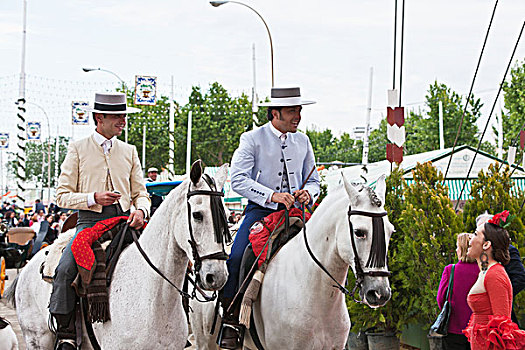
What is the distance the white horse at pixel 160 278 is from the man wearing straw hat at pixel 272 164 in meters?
1.05

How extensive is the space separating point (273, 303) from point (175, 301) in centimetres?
91

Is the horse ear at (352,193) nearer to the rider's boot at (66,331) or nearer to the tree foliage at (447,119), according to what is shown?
the rider's boot at (66,331)

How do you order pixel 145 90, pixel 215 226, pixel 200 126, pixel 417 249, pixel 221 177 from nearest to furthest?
pixel 215 226 < pixel 221 177 < pixel 417 249 < pixel 145 90 < pixel 200 126

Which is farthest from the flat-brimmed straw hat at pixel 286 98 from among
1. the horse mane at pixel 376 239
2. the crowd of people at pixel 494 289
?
the crowd of people at pixel 494 289

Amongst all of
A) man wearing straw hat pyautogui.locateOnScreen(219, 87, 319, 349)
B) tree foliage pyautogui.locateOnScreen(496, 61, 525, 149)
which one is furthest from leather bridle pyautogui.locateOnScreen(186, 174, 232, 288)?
tree foliage pyautogui.locateOnScreen(496, 61, 525, 149)

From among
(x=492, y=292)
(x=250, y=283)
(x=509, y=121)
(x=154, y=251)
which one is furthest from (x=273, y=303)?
(x=509, y=121)

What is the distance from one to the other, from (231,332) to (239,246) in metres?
0.75

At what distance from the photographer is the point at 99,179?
215 inches

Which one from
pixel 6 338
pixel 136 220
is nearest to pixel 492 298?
pixel 136 220

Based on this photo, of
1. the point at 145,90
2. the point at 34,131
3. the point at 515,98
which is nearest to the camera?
the point at 145,90

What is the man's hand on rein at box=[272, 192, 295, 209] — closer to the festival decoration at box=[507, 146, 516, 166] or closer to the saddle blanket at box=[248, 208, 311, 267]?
the saddle blanket at box=[248, 208, 311, 267]

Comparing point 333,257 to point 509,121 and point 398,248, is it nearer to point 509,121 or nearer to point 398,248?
point 398,248

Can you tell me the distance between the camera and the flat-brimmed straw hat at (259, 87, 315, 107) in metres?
5.95

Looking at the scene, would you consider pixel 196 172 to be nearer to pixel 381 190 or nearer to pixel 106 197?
pixel 106 197
